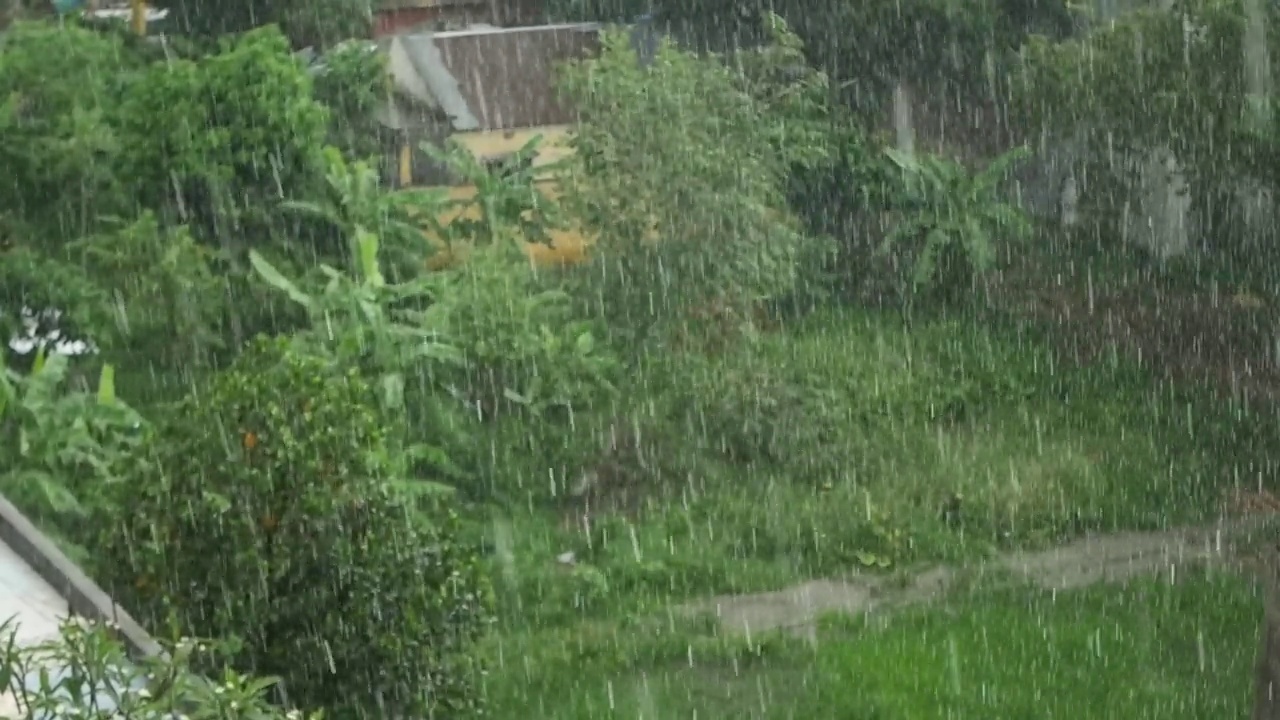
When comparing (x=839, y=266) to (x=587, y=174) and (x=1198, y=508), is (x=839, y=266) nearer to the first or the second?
(x=587, y=174)

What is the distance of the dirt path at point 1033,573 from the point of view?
8.70m

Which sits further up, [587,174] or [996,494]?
[587,174]

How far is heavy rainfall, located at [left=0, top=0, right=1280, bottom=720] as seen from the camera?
6.29 metres

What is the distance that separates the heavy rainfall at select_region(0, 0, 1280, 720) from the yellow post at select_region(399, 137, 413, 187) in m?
0.95

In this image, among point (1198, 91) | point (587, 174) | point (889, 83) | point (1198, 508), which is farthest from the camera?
point (889, 83)

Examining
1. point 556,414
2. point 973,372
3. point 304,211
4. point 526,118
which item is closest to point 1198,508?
point 973,372

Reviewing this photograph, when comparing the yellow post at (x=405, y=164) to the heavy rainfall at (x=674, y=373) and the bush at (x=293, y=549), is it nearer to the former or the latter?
the heavy rainfall at (x=674, y=373)

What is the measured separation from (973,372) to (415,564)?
6.58 meters

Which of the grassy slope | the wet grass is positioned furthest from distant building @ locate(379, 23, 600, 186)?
the wet grass

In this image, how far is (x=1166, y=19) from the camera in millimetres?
10812

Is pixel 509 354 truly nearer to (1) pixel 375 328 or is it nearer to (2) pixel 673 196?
(1) pixel 375 328

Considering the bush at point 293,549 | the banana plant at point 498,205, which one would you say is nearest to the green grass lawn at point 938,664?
the bush at point 293,549

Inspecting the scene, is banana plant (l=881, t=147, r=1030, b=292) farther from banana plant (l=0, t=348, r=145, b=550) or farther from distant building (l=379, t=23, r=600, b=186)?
banana plant (l=0, t=348, r=145, b=550)

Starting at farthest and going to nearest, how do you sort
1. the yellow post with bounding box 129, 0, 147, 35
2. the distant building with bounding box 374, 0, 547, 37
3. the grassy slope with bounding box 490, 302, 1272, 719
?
the distant building with bounding box 374, 0, 547, 37, the yellow post with bounding box 129, 0, 147, 35, the grassy slope with bounding box 490, 302, 1272, 719
